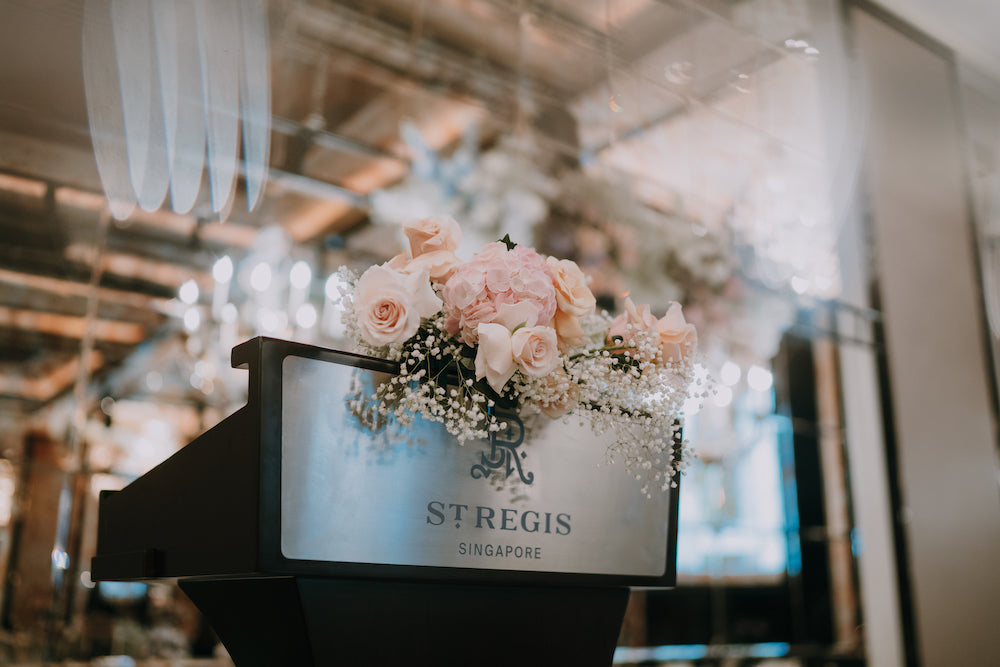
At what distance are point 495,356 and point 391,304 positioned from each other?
0.40 feet

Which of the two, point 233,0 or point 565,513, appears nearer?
point 565,513

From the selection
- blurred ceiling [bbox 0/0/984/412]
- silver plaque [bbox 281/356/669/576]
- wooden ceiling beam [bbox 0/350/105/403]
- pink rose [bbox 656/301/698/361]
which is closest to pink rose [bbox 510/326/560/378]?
silver plaque [bbox 281/356/669/576]

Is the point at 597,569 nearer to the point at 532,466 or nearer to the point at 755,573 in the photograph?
the point at 532,466

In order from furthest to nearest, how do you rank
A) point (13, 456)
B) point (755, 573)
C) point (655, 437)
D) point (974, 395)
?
point (755, 573) → point (974, 395) → point (13, 456) → point (655, 437)

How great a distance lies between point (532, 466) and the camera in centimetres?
94

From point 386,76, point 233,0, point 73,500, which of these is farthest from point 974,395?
point 73,500

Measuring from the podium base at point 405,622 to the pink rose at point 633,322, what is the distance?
32 cm

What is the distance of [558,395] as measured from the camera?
0.91 metres

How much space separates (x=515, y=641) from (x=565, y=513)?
15 centimetres

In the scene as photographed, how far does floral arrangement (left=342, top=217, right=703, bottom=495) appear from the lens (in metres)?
0.86

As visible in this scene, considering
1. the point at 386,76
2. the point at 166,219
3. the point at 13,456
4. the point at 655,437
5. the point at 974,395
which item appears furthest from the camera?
the point at 974,395

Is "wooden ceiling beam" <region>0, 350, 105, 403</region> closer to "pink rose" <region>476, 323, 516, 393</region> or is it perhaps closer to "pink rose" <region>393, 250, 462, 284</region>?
"pink rose" <region>393, 250, 462, 284</region>

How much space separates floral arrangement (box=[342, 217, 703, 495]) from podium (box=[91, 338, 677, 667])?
1.3 inches

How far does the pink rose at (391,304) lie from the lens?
854 millimetres
